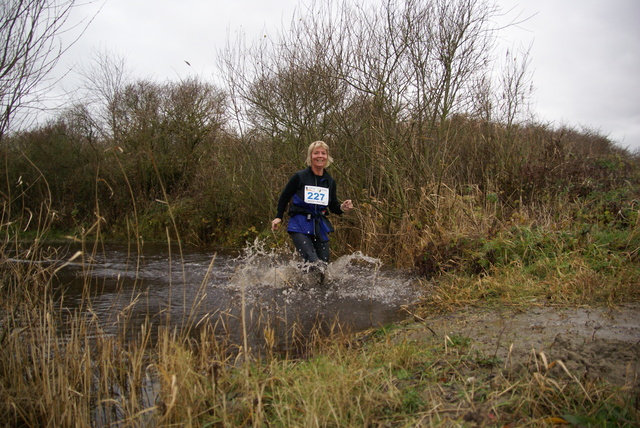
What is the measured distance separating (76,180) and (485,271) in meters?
19.0

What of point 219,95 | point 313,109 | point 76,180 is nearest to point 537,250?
point 313,109

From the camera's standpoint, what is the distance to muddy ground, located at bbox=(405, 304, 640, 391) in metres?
2.76

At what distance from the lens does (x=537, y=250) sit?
6.23 meters

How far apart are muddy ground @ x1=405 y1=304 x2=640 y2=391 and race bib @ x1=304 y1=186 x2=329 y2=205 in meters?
2.30

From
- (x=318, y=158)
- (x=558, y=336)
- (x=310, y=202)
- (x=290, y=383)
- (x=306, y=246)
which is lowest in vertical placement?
(x=290, y=383)

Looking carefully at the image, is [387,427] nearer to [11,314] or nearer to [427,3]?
[11,314]

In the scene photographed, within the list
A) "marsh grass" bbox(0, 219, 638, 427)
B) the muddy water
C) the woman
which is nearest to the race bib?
the woman

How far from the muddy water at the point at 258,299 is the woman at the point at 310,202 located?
1.65ft

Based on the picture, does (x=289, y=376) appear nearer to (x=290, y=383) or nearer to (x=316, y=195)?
(x=290, y=383)

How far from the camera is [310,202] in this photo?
20.5 feet

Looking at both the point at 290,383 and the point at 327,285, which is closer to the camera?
the point at 290,383

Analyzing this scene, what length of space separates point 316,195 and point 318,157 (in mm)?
509

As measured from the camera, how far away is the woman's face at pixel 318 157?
6203 millimetres

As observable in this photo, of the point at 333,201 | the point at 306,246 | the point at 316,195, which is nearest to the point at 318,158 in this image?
the point at 316,195
